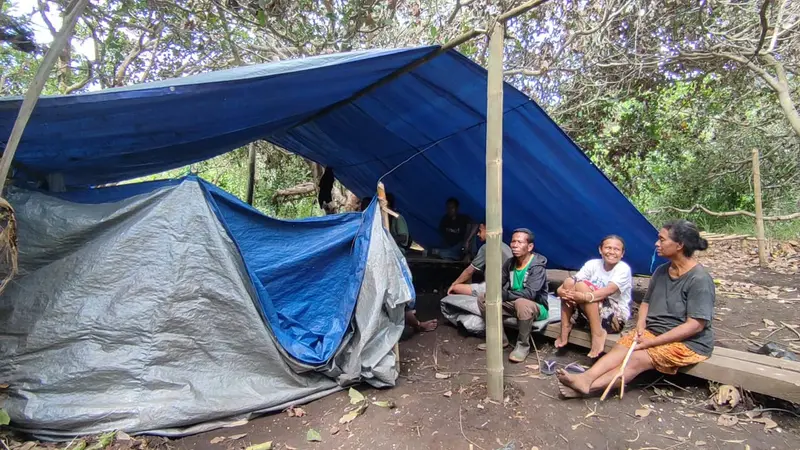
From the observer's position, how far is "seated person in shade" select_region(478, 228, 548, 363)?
334cm

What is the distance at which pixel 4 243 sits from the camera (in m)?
1.97

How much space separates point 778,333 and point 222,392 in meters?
4.52

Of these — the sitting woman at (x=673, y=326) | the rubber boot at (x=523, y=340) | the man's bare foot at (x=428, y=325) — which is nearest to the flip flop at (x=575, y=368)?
the sitting woman at (x=673, y=326)

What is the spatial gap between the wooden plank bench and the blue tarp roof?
1.38 metres

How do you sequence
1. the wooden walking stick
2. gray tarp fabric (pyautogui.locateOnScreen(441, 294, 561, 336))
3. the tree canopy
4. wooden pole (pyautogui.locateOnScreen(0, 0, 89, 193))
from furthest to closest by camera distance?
the tree canopy → gray tarp fabric (pyautogui.locateOnScreen(441, 294, 561, 336)) → the wooden walking stick → wooden pole (pyautogui.locateOnScreen(0, 0, 89, 193))

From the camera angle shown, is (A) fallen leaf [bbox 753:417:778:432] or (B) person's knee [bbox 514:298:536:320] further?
(B) person's knee [bbox 514:298:536:320]

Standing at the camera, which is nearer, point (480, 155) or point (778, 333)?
point (778, 333)

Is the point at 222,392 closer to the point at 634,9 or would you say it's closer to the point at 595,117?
the point at 634,9

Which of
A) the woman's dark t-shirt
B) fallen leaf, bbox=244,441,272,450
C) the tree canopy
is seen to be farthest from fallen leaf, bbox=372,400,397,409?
the tree canopy

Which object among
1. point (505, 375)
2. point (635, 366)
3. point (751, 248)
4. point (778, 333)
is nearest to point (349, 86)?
point (505, 375)

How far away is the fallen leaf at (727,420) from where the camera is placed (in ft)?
7.92

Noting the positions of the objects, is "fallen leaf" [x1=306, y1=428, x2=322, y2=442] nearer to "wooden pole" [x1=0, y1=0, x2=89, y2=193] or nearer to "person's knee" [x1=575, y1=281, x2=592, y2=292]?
"wooden pole" [x1=0, y1=0, x2=89, y2=193]

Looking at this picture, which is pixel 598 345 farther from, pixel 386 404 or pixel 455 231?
pixel 455 231

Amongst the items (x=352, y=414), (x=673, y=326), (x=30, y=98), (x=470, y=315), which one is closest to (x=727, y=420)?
(x=673, y=326)
